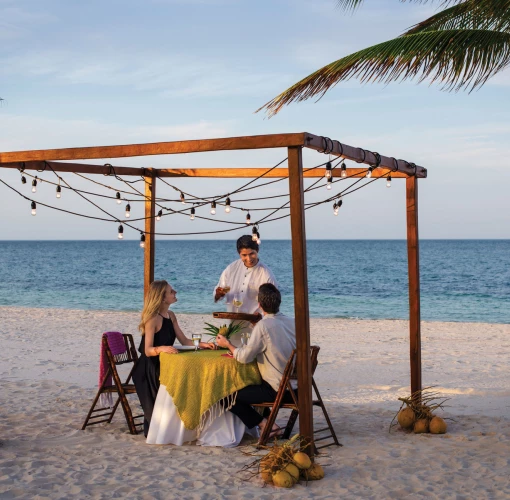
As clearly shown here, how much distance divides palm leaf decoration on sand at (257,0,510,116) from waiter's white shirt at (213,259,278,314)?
51.1 inches

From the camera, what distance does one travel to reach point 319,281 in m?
39.3

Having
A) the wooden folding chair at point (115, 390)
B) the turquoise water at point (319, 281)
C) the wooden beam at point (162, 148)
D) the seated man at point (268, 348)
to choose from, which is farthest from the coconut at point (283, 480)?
the turquoise water at point (319, 281)

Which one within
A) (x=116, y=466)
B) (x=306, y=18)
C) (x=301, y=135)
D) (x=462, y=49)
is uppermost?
(x=306, y=18)

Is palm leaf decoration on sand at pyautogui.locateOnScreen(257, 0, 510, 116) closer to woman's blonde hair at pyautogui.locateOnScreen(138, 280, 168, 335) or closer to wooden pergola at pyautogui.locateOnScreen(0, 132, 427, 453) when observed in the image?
wooden pergola at pyautogui.locateOnScreen(0, 132, 427, 453)

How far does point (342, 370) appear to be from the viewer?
31.9ft

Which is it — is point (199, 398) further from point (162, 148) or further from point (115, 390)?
point (162, 148)

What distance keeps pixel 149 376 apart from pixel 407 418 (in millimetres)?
2052

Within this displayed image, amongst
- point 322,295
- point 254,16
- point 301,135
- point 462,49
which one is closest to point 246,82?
point 254,16

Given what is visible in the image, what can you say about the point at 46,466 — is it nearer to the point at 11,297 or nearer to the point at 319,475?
the point at 319,475

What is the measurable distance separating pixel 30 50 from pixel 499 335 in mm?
9467

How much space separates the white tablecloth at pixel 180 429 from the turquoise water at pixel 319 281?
58.1 ft

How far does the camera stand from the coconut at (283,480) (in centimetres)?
455

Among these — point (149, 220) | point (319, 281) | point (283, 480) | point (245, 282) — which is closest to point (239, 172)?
point (149, 220)

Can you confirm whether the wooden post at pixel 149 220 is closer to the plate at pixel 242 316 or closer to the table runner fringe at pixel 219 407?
the plate at pixel 242 316
